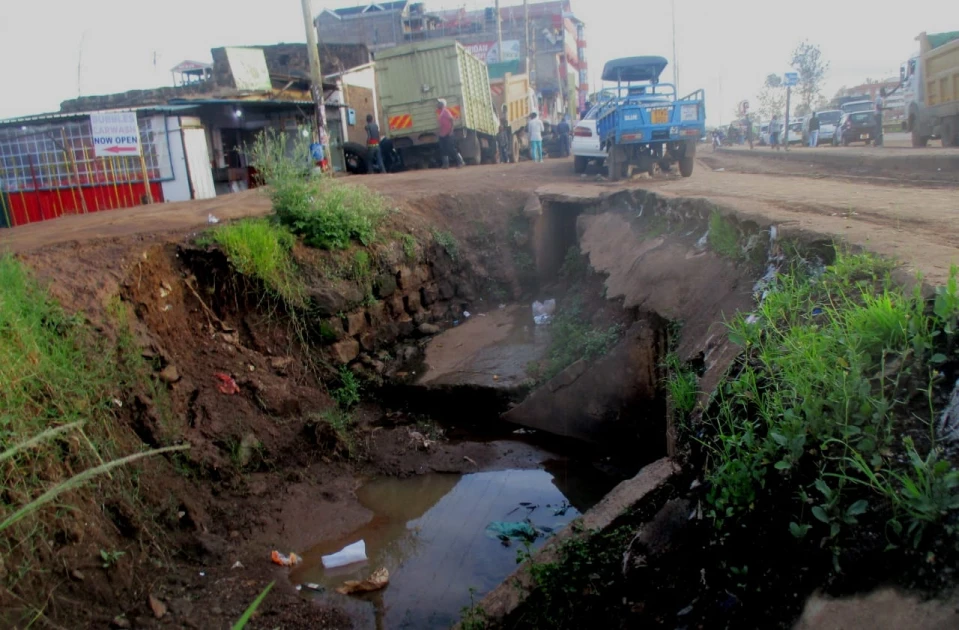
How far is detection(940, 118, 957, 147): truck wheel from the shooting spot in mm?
14227

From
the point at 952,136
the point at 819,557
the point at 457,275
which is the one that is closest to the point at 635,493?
the point at 819,557

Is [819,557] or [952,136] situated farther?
[952,136]

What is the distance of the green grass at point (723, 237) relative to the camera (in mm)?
5430

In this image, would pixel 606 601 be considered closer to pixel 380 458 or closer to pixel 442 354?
pixel 380 458

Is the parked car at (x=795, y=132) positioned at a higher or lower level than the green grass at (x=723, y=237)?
higher

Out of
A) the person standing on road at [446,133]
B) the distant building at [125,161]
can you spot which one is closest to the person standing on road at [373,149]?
the person standing on road at [446,133]

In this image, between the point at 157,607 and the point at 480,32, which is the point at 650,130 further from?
the point at 480,32

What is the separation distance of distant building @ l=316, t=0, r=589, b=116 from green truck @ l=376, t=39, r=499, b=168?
57.3 feet

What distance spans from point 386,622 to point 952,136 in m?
15.6

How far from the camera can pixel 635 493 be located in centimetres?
372

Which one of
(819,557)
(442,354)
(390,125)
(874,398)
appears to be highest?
(390,125)

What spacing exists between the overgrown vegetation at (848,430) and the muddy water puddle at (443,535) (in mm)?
1988

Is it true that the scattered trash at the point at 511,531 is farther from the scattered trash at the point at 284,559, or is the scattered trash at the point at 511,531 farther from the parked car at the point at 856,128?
the parked car at the point at 856,128

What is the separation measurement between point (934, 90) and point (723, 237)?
1247 cm
